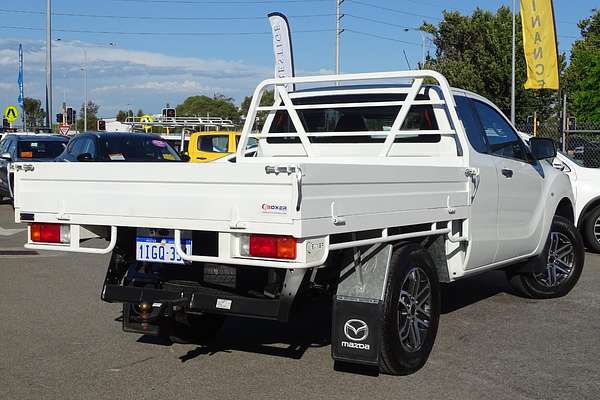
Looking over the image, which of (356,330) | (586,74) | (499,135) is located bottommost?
(356,330)

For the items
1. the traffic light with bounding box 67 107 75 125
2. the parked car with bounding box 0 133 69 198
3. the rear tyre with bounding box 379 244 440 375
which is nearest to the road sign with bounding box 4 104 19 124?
the traffic light with bounding box 67 107 75 125

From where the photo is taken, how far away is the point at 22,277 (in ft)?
30.9

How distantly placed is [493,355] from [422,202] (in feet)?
4.95

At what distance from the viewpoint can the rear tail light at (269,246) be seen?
4277 millimetres

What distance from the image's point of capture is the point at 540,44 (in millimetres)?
21266

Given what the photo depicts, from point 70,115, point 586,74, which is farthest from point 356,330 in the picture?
point 586,74

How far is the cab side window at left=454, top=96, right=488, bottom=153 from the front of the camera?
658 centimetres

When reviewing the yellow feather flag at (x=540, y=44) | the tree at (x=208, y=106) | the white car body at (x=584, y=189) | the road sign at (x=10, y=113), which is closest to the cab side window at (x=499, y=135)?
→ the white car body at (x=584, y=189)

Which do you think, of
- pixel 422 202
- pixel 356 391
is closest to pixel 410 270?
pixel 422 202

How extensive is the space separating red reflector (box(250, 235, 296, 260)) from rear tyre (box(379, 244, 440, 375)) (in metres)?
0.96

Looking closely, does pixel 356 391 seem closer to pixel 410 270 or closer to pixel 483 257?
pixel 410 270

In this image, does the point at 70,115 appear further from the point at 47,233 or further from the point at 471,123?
the point at 47,233

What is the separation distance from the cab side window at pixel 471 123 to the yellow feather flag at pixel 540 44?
15273mm

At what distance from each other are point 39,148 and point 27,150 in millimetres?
383
